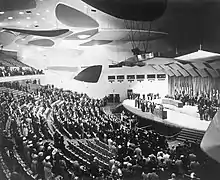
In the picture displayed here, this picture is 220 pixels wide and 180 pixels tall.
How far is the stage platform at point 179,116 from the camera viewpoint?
8.42 ft

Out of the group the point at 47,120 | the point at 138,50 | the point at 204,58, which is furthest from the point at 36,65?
the point at 204,58

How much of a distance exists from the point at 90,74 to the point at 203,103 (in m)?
0.87

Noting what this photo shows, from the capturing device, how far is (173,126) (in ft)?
8.54

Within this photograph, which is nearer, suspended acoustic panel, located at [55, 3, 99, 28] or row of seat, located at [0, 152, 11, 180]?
suspended acoustic panel, located at [55, 3, 99, 28]

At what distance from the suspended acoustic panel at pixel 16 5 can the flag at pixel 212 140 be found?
5.22 ft

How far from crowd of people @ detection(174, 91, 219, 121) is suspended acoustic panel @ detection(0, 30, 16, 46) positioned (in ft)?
4.29

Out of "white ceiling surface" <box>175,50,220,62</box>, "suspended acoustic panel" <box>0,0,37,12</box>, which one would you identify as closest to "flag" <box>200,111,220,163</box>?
"white ceiling surface" <box>175,50,220,62</box>

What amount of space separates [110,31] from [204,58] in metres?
0.73

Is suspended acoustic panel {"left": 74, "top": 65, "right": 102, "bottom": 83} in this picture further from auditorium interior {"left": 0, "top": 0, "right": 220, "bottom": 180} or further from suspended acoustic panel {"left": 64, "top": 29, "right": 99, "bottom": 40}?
suspended acoustic panel {"left": 64, "top": 29, "right": 99, "bottom": 40}

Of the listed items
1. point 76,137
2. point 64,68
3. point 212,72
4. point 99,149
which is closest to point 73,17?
point 64,68

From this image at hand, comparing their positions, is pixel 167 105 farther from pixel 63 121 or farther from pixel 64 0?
pixel 64 0

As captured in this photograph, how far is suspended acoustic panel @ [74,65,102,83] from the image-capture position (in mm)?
2623

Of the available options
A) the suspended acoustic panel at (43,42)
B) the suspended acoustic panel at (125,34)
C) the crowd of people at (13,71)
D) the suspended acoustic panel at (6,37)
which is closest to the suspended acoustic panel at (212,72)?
the suspended acoustic panel at (125,34)

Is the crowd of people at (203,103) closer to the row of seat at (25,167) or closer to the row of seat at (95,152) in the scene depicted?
the row of seat at (95,152)
